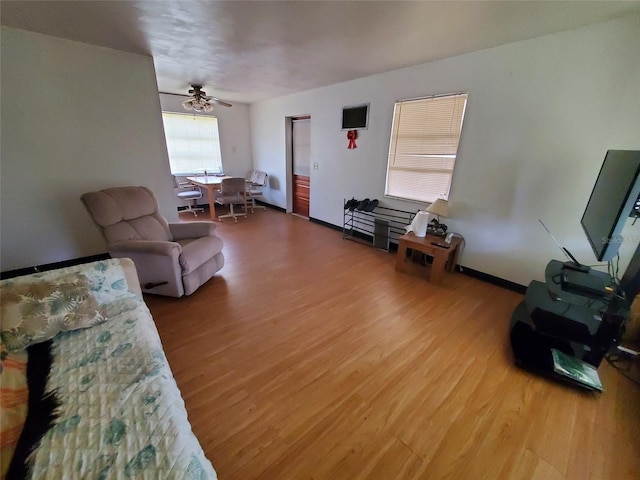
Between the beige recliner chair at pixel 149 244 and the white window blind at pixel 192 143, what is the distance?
328cm

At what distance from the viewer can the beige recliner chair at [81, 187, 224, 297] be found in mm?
2268

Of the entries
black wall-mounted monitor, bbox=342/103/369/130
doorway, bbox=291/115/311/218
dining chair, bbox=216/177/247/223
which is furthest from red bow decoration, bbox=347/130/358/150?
dining chair, bbox=216/177/247/223

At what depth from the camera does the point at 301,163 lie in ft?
17.2

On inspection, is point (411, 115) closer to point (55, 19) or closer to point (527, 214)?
point (527, 214)

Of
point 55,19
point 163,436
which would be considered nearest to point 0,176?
point 55,19

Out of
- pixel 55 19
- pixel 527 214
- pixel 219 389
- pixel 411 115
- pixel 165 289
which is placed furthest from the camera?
pixel 411 115

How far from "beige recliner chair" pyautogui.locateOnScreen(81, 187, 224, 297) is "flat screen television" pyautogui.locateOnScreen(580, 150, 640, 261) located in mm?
3091

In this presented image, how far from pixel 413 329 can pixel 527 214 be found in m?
1.69

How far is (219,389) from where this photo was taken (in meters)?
1.56

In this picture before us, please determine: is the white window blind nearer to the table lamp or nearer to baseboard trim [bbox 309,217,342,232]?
baseboard trim [bbox 309,217,342,232]

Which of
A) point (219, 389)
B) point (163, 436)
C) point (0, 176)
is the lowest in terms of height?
point (219, 389)

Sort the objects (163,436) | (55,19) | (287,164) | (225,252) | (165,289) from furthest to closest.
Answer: (287,164), (225,252), (165,289), (55,19), (163,436)

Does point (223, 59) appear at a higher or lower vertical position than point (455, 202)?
higher

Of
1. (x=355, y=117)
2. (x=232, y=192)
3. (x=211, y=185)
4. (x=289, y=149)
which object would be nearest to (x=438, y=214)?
(x=355, y=117)
